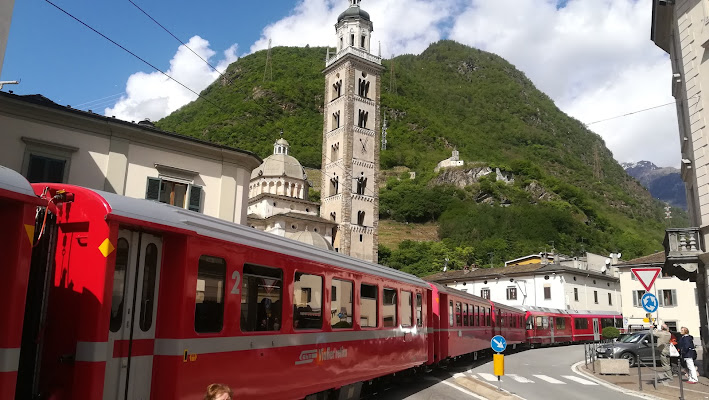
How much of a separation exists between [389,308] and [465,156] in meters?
143

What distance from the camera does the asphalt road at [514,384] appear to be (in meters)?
13.4

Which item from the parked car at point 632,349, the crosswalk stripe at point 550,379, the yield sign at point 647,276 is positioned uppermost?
the yield sign at point 647,276

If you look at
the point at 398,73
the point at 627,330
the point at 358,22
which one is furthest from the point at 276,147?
the point at 398,73

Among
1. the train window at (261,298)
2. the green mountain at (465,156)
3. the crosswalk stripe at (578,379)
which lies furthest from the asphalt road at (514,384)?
the green mountain at (465,156)

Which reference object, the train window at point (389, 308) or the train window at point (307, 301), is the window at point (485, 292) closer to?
the train window at point (389, 308)

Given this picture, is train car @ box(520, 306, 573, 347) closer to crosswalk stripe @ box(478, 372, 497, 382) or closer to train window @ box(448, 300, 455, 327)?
crosswalk stripe @ box(478, 372, 497, 382)

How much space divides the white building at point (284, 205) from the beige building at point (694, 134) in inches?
1468

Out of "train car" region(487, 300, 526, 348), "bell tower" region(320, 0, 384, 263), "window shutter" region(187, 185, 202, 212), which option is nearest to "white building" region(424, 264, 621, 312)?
"bell tower" region(320, 0, 384, 263)

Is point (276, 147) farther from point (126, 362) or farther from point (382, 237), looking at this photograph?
point (126, 362)

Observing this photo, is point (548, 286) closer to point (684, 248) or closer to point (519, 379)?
point (684, 248)

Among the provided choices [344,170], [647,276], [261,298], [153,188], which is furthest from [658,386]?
[344,170]

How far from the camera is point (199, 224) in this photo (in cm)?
677

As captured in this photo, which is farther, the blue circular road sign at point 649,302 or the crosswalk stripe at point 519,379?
the crosswalk stripe at point 519,379

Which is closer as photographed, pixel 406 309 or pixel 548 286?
pixel 406 309
